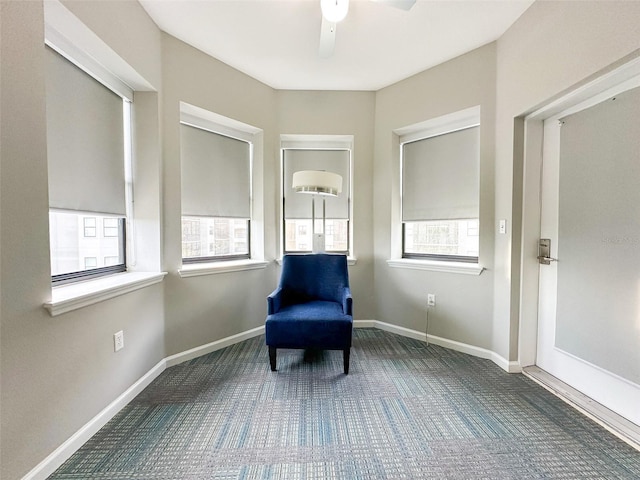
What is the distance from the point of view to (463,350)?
8.38ft

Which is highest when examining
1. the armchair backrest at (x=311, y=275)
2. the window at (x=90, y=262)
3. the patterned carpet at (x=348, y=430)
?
the window at (x=90, y=262)

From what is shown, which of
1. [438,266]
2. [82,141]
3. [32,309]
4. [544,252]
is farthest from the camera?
[438,266]

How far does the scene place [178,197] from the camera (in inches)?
91.7

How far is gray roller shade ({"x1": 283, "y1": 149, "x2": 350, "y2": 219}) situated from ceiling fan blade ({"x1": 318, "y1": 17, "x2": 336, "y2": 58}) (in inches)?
51.8

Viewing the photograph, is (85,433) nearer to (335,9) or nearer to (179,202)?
(179,202)

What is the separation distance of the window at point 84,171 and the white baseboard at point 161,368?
84 centimetres

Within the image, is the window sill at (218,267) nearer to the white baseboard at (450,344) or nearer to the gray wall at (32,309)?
the gray wall at (32,309)

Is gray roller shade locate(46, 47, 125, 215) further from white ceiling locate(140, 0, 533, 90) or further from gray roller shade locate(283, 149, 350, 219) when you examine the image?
gray roller shade locate(283, 149, 350, 219)

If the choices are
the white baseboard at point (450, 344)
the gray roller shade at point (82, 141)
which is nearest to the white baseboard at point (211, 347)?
the white baseboard at point (450, 344)

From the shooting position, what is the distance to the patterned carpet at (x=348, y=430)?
1322 mm

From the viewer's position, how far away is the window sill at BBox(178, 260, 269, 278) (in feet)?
7.79

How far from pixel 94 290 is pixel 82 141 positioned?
3.14 feet

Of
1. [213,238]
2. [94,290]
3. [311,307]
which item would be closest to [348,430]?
[311,307]

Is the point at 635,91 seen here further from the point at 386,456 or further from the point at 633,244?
the point at 386,456
